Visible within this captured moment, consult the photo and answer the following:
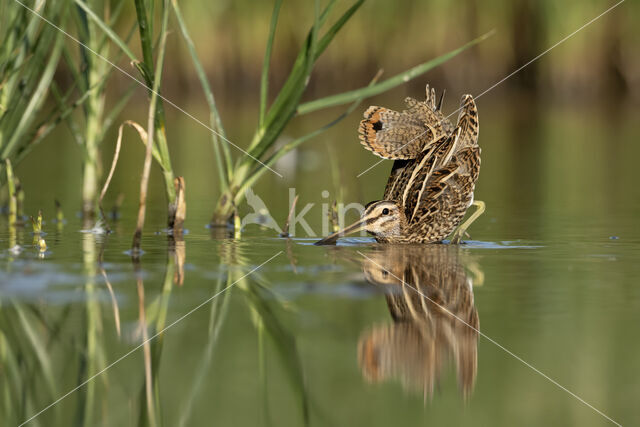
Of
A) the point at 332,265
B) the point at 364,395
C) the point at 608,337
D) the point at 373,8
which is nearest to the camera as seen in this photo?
the point at 364,395

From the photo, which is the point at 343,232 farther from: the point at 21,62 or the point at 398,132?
the point at 21,62

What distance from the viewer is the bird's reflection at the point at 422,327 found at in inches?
113

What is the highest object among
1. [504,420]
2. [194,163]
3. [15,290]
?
[194,163]

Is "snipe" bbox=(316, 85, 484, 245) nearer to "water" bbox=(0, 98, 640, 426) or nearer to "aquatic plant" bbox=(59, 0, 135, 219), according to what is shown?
"water" bbox=(0, 98, 640, 426)

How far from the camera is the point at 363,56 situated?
1686cm

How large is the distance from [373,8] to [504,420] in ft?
47.1

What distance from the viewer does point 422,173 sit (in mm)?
5660

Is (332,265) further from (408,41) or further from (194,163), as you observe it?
(408,41)

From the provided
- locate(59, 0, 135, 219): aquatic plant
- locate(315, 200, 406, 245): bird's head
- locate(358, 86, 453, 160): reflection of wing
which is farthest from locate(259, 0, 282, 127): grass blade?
locate(59, 0, 135, 219): aquatic plant

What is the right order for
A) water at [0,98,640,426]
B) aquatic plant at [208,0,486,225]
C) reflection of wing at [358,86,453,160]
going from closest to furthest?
water at [0,98,640,426], aquatic plant at [208,0,486,225], reflection of wing at [358,86,453,160]

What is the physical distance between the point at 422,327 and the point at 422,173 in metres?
2.37

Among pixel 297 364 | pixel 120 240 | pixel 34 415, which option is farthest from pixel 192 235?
pixel 34 415

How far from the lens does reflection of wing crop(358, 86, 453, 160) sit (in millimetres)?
5828

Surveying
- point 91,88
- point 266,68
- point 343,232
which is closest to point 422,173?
point 343,232
